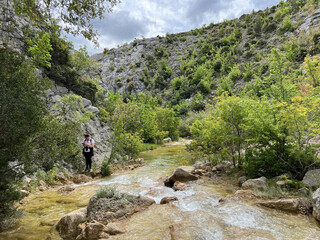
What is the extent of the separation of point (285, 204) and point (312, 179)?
5.72ft

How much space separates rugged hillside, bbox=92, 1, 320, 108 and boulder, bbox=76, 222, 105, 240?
41.3 m

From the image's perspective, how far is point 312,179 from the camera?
6.49 meters

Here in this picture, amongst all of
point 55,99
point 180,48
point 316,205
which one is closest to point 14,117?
point 316,205

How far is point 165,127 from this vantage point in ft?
119

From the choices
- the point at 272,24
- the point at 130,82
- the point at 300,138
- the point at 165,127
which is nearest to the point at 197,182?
the point at 300,138

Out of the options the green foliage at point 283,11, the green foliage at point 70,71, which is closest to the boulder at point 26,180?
the green foliage at point 70,71

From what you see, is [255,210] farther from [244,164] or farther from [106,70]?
[106,70]

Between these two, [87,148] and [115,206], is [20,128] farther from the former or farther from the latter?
[87,148]

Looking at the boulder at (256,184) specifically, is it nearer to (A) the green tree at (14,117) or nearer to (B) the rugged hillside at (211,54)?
(A) the green tree at (14,117)

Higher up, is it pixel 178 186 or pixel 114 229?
pixel 114 229


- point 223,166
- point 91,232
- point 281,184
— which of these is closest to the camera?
point 91,232

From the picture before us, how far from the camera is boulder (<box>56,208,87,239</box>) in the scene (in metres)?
4.85

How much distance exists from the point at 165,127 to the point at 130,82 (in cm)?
3317

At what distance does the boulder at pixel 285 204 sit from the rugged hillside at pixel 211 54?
123 feet
